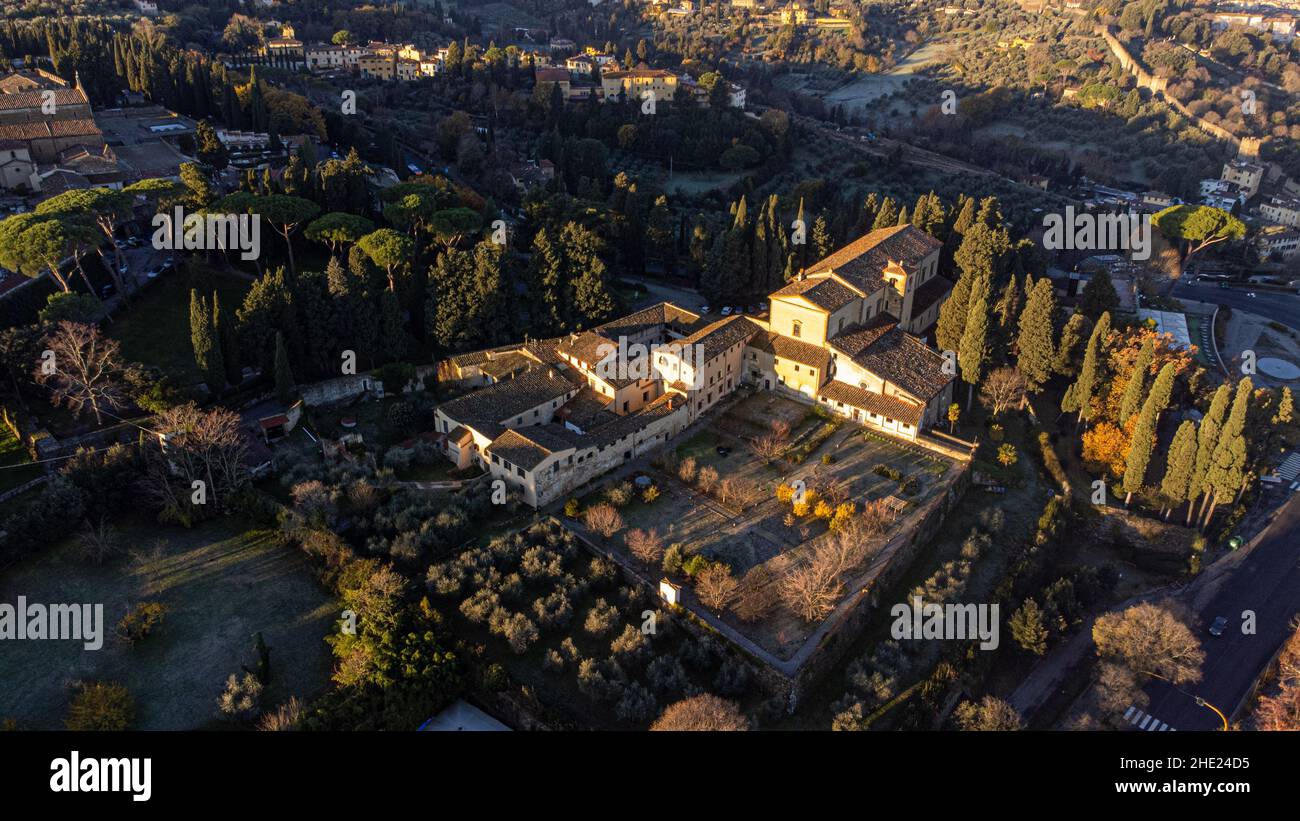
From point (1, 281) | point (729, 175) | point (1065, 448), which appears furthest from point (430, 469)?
point (729, 175)

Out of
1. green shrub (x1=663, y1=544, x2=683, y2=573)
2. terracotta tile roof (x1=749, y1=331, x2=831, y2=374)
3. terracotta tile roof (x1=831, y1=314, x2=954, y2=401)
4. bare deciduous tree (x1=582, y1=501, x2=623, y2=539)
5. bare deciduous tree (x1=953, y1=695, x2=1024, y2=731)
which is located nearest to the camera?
bare deciduous tree (x1=953, y1=695, x2=1024, y2=731)

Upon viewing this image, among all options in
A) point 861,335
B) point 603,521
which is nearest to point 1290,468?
point 861,335

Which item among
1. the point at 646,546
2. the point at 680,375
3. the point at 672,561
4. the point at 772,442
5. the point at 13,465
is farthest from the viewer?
the point at 680,375

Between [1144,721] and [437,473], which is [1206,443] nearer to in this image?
[1144,721]

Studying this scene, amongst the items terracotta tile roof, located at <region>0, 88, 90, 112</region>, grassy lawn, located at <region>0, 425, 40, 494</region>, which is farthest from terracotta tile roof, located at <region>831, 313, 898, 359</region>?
terracotta tile roof, located at <region>0, 88, 90, 112</region>

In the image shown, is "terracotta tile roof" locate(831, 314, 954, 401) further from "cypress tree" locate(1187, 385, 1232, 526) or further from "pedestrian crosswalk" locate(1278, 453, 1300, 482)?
"pedestrian crosswalk" locate(1278, 453, 1300, 482)

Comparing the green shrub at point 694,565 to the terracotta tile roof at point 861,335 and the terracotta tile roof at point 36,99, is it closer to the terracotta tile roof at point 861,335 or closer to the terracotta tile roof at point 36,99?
the terracotta tile roof at point 861,335

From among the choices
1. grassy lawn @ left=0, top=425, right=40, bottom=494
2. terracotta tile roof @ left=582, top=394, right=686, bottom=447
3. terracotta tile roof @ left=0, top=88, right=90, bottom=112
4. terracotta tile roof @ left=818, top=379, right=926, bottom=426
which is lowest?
grassy lawn @ left=0, top=425, right=40, bottom=494
